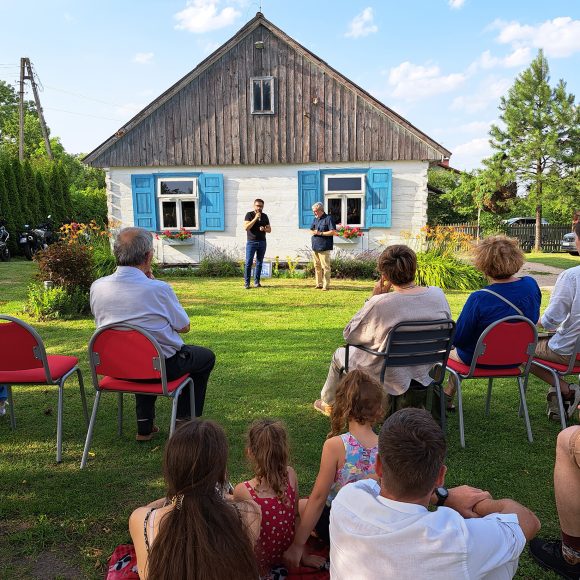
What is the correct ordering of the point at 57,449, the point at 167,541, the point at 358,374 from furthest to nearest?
the point at 57,449 → the point at 358,374 → the point at 167,541

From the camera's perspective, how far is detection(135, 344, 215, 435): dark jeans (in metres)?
3.33

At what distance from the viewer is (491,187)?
85.3 ft

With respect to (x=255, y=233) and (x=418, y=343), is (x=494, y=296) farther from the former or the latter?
(x=255, y=233)

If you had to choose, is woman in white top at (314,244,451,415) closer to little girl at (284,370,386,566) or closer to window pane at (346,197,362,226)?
little girl at (284,370,386,566)

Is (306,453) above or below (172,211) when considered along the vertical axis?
below

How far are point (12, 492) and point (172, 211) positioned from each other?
1137 centimetres

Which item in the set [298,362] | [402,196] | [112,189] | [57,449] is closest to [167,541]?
[57,449]

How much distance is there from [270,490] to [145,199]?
41.1 feet

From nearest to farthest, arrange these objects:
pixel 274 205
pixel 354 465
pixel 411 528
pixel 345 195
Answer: pixel 411 528 → pixel 354 465 → pixel 345 195 → pixel 274 205

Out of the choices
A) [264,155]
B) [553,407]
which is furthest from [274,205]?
[553,407]

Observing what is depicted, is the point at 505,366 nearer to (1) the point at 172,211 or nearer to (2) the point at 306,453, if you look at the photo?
(2) the point at 306,453

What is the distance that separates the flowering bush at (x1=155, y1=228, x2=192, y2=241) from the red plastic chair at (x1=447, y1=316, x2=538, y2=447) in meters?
10.7

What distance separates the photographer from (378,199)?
12984 millimetres

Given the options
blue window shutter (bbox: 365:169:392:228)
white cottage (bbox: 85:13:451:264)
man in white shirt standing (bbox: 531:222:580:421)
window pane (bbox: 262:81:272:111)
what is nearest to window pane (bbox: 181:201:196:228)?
white cottage (bbox: 85:13:451:264)
